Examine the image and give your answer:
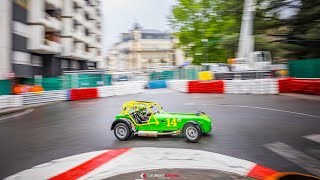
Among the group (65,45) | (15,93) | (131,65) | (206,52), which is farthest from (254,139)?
(131,65)

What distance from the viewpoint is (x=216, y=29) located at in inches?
1774

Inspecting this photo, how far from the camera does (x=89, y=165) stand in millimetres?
6145

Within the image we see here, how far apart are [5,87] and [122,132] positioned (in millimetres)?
14596

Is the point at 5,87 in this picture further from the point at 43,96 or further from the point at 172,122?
the point at 172,122

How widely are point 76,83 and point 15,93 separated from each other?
6040mm

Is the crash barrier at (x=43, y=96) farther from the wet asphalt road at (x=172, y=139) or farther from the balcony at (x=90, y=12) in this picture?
the balcony at (x=90, y=12)

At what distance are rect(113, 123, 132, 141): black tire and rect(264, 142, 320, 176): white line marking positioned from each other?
3.74 meters

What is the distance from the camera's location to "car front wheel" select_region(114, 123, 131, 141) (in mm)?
8223

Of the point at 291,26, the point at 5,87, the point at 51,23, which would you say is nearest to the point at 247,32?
the point at 291,26

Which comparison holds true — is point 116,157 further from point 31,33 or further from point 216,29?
point 216,29

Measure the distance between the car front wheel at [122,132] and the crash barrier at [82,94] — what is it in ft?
51.2

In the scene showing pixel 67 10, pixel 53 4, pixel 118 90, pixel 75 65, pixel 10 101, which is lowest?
pixel 10 101

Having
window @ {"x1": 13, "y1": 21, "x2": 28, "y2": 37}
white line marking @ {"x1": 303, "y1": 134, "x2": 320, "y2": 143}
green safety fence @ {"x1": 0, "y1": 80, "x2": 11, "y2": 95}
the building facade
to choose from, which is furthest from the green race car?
the building facade

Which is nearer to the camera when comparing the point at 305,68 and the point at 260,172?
the point at 260,172
